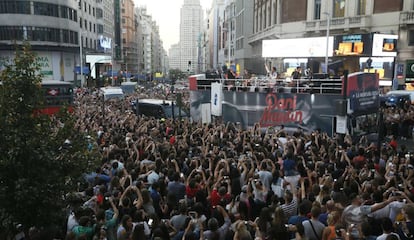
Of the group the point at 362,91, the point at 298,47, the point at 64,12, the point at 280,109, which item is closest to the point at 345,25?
the point at 298,47

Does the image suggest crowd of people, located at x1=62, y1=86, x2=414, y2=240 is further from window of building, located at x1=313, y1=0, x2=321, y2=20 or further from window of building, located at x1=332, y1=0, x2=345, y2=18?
window of building, located at x1=313, y1=0, x2=321, y2=20

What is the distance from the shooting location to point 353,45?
40.2 metres

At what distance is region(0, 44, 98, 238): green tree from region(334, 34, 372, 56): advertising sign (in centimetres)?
3799

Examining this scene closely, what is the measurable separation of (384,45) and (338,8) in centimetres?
831

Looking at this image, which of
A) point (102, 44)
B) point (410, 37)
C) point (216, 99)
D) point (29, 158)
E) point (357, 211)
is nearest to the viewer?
point (29, 158)

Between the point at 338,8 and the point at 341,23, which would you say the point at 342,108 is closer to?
the point at 341,23

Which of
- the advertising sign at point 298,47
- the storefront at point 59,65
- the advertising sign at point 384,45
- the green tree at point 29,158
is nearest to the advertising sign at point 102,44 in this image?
the storefront at point 59,65

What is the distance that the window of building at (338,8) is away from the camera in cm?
4433

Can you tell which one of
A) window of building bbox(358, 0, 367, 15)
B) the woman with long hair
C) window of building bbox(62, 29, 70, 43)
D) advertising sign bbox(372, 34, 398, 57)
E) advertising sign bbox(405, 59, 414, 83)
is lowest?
the woman with long hair

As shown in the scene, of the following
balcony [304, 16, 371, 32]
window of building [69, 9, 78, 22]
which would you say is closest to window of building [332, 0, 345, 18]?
balcony [304, 16, 371, 32]

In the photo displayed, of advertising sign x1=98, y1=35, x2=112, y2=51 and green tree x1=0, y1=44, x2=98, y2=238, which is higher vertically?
advertising sign x1=98, y1=35, x2=112, y2=51

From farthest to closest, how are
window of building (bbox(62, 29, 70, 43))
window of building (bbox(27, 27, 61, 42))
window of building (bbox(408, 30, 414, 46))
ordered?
window of building (bbox(62, 29, 70, 43)) → window of building (bbox(27, 27, 61, 42)) → window of building (bbox(408, 30, 414, 46))

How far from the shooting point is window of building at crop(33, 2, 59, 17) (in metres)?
58.2

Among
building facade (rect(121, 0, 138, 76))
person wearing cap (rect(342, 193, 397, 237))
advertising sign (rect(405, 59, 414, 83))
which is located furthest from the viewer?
building facade (rect(121, 0, 138, 76))
